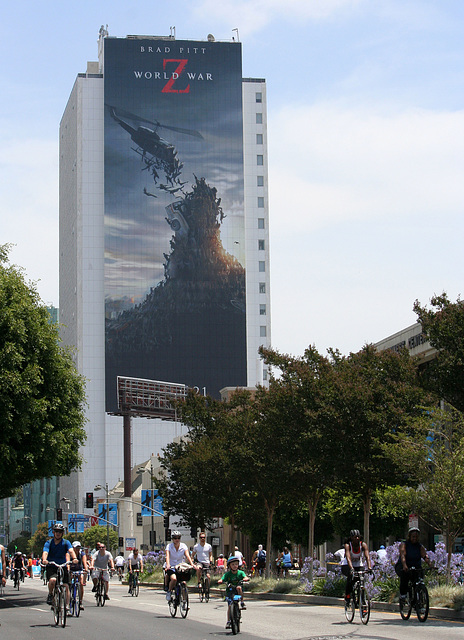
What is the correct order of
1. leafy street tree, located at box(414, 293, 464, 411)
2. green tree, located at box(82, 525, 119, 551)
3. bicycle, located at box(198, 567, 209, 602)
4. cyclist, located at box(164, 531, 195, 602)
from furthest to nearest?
green tree, located at box(82, 525, 119, 551) < bicycle, located at box(198, 567, 209, 602) < leafy street tree, located at box(414, 293, 464, 411) < cyclist, located at box(164, 531, 195, 602)

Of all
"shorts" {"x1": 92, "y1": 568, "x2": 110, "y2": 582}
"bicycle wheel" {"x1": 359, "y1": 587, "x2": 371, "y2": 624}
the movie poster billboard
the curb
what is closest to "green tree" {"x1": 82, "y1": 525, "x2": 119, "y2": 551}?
the movie poster billboard

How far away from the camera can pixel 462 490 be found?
24.0 m

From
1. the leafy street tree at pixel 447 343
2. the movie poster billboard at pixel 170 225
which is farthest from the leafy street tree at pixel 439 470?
the movie poster billboard at pixel 170 225

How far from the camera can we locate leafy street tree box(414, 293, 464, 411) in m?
26.3

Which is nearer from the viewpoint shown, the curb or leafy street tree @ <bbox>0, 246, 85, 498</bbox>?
the curb

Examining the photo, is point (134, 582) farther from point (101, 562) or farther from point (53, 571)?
point (53, 571)

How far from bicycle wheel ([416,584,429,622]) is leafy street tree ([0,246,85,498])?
624 inches

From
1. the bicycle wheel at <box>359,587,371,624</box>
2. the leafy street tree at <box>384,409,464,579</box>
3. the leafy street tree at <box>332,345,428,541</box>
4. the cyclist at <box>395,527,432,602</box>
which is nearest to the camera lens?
the bicycle wheel at <box>359,587,371,624</box>

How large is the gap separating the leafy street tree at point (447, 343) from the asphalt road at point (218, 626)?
6561mm

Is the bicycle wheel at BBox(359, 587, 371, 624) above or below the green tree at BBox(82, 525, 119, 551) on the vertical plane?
above

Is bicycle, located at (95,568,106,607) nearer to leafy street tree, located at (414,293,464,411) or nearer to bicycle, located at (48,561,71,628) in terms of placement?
bicycle, located at (48,561,71,628)

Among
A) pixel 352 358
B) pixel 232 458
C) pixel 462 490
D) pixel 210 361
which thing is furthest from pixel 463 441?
pixel 210 361

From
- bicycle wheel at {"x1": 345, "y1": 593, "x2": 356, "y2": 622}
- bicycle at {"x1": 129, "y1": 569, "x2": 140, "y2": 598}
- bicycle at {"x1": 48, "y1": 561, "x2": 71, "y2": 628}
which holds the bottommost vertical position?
bicycle at {"x1": 129, "y1": 569, "x2": 140, "y2": 598}

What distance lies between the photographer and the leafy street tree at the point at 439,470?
23984 mm
